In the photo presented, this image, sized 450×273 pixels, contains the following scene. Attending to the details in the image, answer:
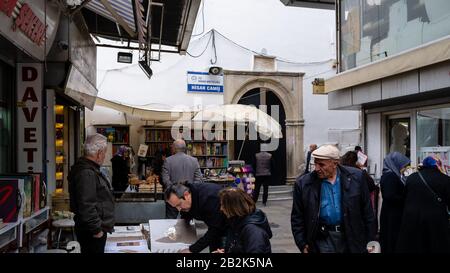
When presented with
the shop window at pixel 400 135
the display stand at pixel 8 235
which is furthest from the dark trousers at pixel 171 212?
the shop window at pixel 400 135

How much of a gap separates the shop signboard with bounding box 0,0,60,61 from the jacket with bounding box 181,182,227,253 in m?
2.27

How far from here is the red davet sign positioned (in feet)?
12.4

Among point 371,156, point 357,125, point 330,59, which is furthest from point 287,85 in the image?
point 371,156

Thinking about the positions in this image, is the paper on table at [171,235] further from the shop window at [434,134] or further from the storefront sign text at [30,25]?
the shop window at [434,134]

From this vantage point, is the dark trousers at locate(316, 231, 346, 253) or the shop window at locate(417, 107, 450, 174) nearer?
the dark trousers at locate(316, 231, 346, 253)

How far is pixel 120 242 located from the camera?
152 inches

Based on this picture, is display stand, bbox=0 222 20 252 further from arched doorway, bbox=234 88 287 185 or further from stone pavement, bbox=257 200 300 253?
arched doorway, bbox=234 88 287 185

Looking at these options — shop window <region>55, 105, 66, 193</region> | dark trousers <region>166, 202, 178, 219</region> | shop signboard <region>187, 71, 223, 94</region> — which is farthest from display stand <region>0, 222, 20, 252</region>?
shop signboard <region>187, 71, 223, 94</region>

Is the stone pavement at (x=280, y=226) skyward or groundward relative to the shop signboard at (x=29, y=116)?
groundward

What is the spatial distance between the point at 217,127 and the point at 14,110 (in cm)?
790

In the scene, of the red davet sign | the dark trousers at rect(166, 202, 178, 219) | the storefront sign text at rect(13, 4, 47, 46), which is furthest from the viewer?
the dark trousers at rect(166, 202, 178, 219)

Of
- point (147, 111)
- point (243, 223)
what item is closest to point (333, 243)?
point (243, 223)

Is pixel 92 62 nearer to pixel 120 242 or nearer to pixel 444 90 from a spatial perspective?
pixel 120 242

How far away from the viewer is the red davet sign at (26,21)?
3794mm
